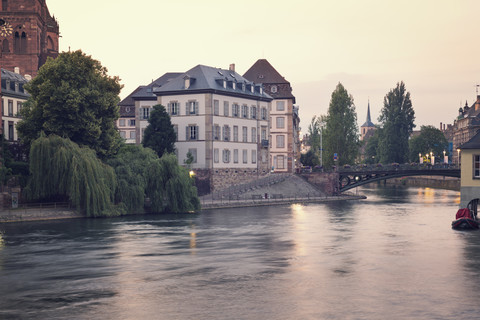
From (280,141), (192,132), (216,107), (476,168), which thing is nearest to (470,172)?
(476,168)

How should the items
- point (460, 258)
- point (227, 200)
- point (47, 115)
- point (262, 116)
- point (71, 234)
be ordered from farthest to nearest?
point (262, 116)
point (227, 200)
point (47, 115)
point (71, 234)
point (460, 258)

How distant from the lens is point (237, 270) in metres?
34.1

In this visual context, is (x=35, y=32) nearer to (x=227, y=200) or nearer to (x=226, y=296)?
(x=227, y=200)

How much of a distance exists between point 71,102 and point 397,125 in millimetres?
82754

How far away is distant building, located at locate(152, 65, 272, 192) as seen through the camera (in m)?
89.7

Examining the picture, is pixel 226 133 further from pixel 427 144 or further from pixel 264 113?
pixel 427 144

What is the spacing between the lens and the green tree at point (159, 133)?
85.8m

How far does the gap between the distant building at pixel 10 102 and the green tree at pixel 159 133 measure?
16.3 metres

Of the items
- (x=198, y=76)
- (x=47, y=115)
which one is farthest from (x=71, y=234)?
(x=198, y=76)

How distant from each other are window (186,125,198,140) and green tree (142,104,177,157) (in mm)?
3886

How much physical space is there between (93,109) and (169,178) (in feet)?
34.0

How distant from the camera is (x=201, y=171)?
8862 cm

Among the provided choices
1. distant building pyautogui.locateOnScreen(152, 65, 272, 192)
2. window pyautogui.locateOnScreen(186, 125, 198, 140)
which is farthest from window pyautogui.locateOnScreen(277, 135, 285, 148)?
window pyautogui.locateOnScreen(186, 125, 198, 140)

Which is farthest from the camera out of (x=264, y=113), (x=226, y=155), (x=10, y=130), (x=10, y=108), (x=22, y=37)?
(x=22, y=37)
